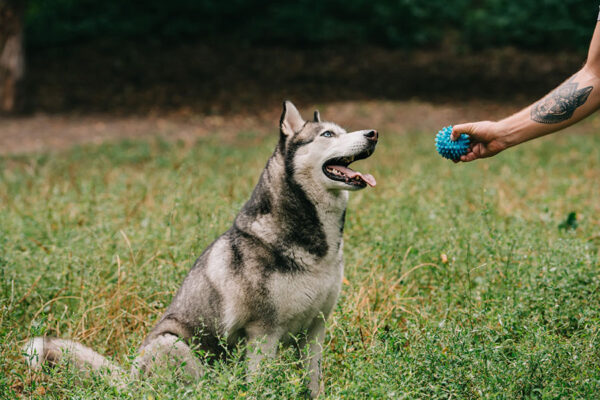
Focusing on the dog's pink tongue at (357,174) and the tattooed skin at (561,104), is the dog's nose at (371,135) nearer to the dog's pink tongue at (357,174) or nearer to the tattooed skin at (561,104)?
the dog's pink tongue at (357,174)

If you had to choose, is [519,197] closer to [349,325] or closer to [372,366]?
[349,325]

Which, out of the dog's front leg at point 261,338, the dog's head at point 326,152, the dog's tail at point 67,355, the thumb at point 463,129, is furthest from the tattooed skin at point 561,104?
the dog's tail at point 67,355

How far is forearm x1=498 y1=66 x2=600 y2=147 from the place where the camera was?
10.9 feet

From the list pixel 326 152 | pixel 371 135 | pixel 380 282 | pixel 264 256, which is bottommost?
pixel 380 282

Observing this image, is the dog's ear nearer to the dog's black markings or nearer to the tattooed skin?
the dog's black markings

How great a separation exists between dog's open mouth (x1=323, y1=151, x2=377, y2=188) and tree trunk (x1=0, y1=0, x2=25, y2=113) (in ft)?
38.2

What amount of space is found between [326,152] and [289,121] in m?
0.39

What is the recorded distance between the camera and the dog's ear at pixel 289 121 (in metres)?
3.56

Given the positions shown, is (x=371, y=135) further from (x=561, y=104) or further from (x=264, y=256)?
(x=561, y=104)

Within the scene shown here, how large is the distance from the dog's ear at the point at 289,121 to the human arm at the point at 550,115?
967mm

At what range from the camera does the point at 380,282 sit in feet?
14.3

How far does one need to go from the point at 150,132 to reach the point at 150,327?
9.59 metres

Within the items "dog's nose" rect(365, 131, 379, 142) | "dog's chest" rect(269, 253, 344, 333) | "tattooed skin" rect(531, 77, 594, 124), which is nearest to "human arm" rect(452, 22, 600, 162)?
"tattooed skin" rect(531, 77, 594, 124)

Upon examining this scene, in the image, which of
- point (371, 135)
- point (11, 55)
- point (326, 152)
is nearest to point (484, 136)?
point (371, 135)
